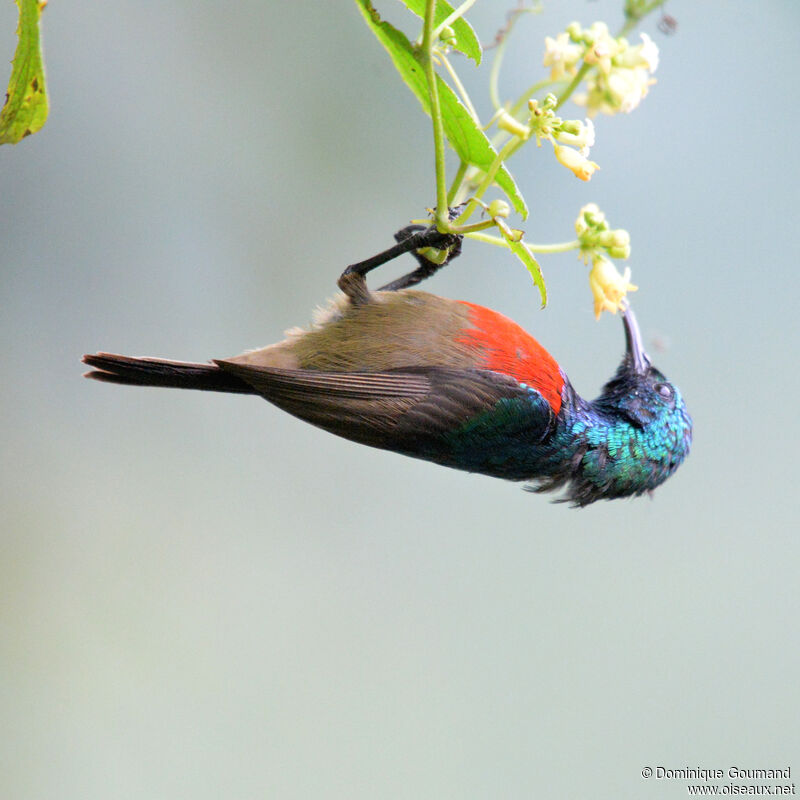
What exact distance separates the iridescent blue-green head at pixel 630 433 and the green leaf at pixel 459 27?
3.50 ft

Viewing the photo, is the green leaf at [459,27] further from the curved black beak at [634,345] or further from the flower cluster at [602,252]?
the curved black beak at [634,345]

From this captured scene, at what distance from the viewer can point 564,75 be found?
4.67 ft

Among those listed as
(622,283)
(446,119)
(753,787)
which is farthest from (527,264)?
(753,787)

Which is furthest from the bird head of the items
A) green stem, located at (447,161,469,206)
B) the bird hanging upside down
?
green stem, located at (447,161,469,206)

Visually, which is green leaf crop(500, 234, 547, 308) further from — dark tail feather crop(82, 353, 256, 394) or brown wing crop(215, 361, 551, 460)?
dark tail feather crop(82, 353, 256, 394)

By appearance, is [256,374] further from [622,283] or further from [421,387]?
[622,283]

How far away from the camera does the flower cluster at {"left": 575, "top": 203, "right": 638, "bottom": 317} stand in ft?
4.65

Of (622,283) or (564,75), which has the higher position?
(564,75)

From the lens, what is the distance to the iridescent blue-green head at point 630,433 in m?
2.48

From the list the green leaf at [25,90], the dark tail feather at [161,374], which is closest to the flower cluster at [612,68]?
the green leaf at [25,90]

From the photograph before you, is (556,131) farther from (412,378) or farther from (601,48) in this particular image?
(412,378)

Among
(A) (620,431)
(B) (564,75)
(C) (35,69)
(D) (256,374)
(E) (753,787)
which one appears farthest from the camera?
(E) (753,787)

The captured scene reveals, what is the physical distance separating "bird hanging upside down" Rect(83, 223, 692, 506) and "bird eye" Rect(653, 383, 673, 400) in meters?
0.37

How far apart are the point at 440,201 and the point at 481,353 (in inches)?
33.6
